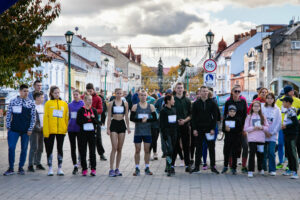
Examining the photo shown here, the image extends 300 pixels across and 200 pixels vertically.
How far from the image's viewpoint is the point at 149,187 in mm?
8945

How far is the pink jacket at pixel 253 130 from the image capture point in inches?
416

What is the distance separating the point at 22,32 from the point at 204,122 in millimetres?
6562

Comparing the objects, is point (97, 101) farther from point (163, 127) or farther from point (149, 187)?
point (149, 187)

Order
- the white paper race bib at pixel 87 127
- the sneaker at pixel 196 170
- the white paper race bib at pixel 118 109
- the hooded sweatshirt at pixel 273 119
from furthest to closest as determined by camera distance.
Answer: the sneaker at pixel 196 170, the hooded sweatshirt at pixel 273 119, the white paper race bib at pixel 87 127, the white paper race bib at pixel 118 109

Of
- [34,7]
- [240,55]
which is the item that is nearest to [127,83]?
[240,55]

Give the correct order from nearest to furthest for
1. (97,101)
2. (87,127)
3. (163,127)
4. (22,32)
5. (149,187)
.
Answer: (149,187) → (87,127) → (163,127) → (97,101) → (22,32)

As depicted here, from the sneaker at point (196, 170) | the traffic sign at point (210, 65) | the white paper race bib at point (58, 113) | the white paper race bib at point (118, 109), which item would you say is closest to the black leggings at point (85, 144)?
the white paper race bib at point (58, 113)

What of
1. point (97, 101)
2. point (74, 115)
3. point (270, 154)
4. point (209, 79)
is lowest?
point (270, 154)

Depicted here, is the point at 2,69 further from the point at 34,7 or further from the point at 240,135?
the point at 240,135

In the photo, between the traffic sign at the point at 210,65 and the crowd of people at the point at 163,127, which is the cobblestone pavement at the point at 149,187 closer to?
the crowd of people at the point at 163,127

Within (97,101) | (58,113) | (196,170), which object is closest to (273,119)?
(196,170)

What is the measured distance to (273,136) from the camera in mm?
10781

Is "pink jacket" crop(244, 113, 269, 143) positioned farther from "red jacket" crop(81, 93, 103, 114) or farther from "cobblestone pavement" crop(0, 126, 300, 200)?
"red jacket" crop(81, 93, 103, 114)

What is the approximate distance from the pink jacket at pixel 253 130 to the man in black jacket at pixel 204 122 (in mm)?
743
